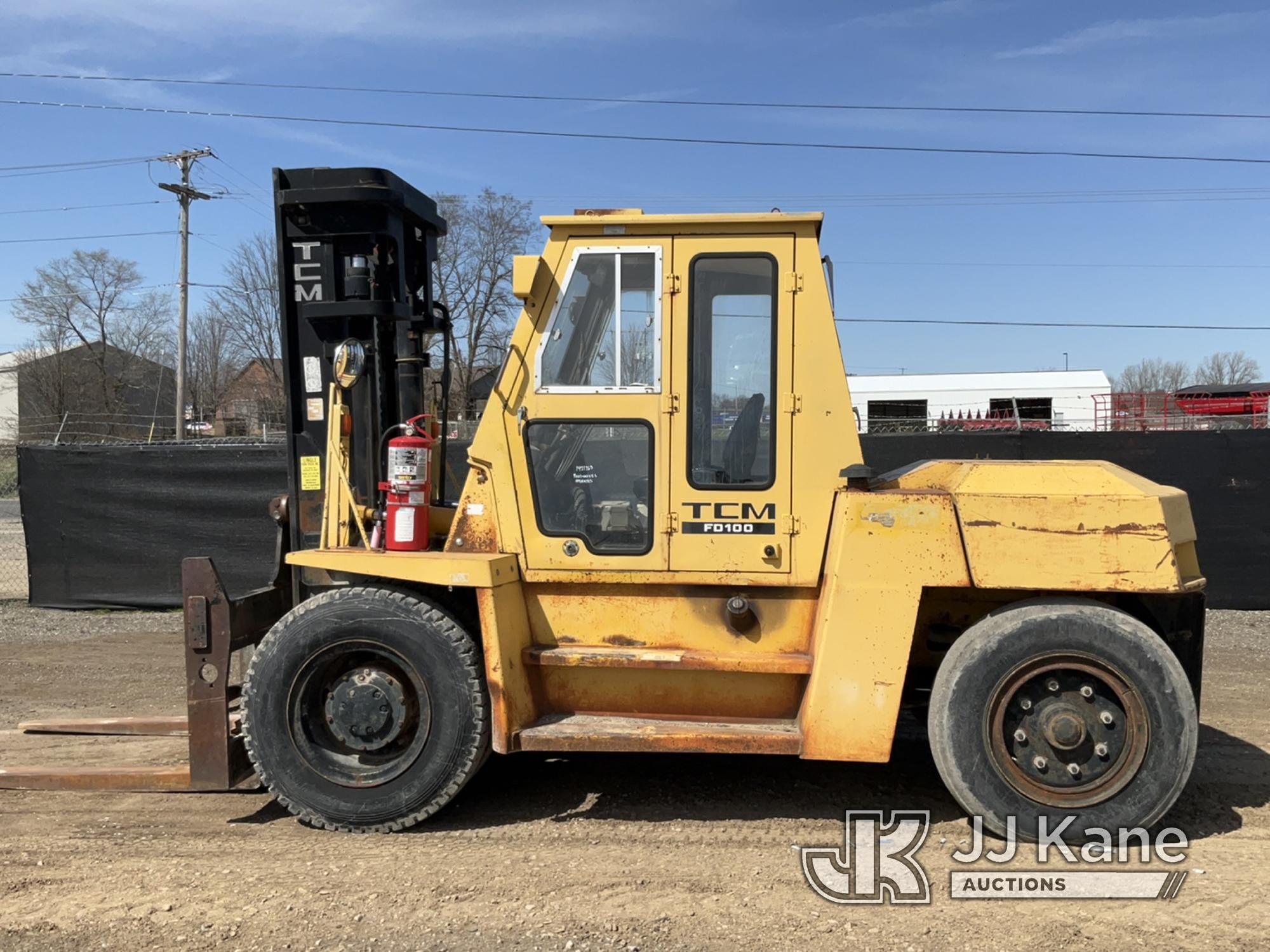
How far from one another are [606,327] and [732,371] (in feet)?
1.91

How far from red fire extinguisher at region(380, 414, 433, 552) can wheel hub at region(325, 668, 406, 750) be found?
1.96 feet

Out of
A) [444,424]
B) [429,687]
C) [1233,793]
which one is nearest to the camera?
[429,687]

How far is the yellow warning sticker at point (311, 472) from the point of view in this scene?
480cm

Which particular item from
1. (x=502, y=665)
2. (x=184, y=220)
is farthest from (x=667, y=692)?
(x=184, y=220)

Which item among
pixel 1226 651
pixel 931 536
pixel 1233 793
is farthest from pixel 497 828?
pixel 1226 651

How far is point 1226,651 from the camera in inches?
309

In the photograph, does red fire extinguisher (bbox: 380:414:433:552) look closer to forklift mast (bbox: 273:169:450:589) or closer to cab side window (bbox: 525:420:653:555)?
forklift mast (bbox: 273:169:450:589)

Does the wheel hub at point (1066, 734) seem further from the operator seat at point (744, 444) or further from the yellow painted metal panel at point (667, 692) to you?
the operator seat at point (744, 444)

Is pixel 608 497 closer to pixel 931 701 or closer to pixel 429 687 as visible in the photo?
pixel 429 687

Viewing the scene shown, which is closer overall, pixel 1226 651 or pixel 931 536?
pixel 931 536

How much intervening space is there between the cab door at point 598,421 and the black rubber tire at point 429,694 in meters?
0.56

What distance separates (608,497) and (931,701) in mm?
1619

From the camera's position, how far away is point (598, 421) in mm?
4250

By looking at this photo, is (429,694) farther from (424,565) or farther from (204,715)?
(204,715)
